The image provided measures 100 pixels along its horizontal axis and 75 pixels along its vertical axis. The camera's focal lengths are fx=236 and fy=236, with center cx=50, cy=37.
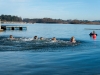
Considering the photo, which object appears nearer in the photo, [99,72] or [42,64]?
[99,72]

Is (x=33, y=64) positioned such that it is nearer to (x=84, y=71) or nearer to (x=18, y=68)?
(x=18, y=68)

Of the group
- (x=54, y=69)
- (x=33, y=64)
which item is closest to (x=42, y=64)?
(x=33, y=64)

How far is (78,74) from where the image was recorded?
1581 centimetres

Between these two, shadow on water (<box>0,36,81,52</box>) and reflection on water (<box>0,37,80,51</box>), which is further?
reflection on water (<box>0,37,80,51</box>)

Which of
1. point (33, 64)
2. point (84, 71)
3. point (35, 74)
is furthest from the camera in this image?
point (33, 64)

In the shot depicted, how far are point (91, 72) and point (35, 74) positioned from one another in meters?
3.95

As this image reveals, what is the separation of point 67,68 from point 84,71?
147 cm

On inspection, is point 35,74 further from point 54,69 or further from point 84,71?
point 84,71

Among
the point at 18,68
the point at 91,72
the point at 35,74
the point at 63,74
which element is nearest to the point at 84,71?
the point at 91,72

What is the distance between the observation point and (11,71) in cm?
1628

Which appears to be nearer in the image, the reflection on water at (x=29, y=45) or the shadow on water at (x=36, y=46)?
the shadow on water at (x=36, y=46)

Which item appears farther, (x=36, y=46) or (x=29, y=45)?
(x=29, y=45)

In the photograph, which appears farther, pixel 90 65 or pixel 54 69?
pixel 90 65

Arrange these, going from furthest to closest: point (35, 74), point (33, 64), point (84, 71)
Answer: point (33, 64)
point (84, 71)
point (35, 74)
